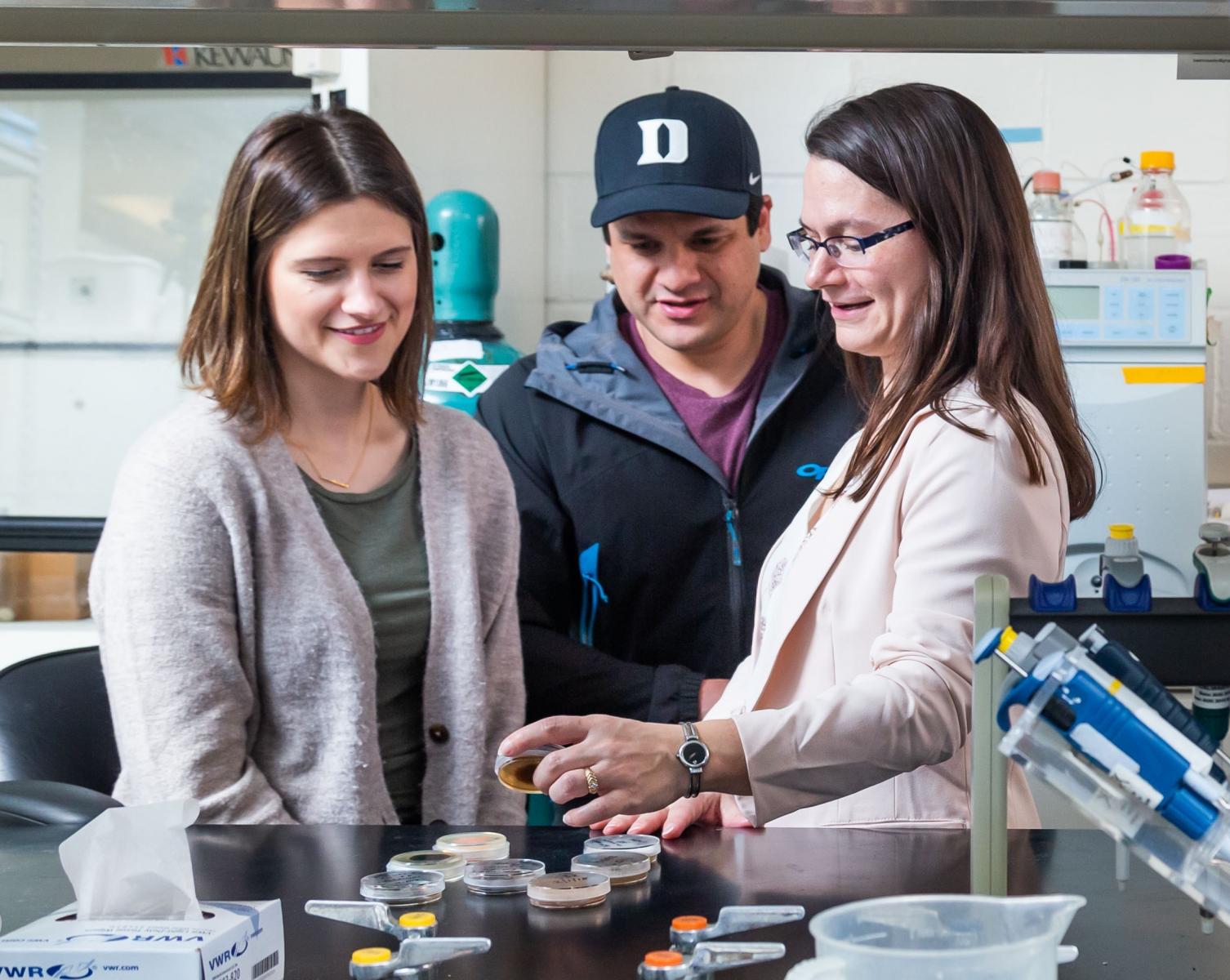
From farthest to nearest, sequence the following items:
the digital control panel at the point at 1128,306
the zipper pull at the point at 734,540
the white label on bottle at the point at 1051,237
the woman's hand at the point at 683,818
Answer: the white label on bottle at the point at 1051,237
the digital control panel at the point at 1128,306
the zipper pull at the point at 734,540
the woman's hand at the point at 683,818

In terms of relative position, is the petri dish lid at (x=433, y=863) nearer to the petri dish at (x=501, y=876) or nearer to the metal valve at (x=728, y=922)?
the petri dish at (x=501, y=876)

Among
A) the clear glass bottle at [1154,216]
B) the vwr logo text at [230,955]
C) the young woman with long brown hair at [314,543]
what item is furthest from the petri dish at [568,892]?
the clear glass bottle at [1154,216]

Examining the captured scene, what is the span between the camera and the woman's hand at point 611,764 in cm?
109

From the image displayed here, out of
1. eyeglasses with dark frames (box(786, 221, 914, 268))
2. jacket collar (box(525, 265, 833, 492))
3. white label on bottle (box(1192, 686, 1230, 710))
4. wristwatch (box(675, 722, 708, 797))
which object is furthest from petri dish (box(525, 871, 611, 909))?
white label on bottle (box(1192, 686, 1230, 710))

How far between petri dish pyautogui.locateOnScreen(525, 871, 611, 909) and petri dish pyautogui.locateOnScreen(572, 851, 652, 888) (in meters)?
0.03

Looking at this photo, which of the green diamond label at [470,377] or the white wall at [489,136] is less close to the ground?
the white wall at [489,136]

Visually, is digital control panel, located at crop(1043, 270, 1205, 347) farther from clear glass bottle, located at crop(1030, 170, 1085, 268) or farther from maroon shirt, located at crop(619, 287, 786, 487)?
maroon shirt, located at crop(619, 287, 786, 487)

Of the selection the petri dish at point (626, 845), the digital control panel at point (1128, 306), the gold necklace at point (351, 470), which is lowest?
the petri dish at point (626, 845)

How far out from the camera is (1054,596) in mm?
836

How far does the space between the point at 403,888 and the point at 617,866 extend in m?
0.17

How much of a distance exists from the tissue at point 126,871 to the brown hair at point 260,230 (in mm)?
843

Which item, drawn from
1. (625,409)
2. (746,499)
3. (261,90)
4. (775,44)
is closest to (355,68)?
(261,90)

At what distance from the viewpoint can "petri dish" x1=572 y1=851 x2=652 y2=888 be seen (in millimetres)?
1057

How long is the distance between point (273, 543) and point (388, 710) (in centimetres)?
25
